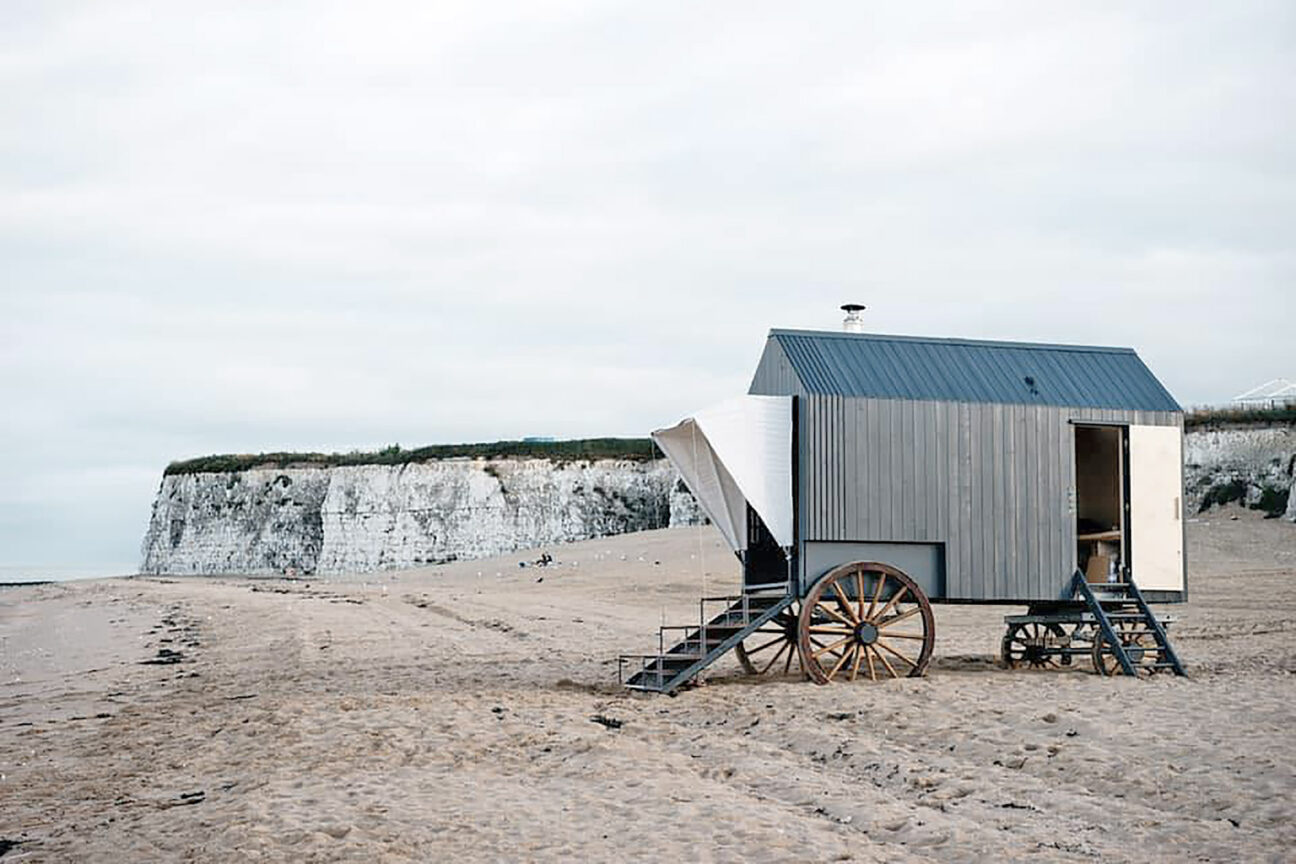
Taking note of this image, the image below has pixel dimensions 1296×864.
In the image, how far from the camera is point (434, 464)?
65.4 m

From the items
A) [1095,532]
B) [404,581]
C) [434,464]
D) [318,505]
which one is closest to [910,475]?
[1095,532]

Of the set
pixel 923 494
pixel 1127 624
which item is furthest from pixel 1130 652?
pixel 923 494

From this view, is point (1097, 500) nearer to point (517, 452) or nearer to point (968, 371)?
point (968, 371)

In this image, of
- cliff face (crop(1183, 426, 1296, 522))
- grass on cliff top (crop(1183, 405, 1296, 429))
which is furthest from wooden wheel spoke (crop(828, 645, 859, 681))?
grass on cliff top (crop(1183, 405, 1296, 429))

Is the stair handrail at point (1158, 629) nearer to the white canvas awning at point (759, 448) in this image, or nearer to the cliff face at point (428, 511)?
the white canvas awning at point (759, 448)

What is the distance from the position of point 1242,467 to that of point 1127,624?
2624 centimetres

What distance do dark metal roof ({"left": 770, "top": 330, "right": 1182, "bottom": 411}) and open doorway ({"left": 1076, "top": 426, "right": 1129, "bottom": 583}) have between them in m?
0.89

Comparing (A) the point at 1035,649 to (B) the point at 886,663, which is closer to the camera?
(B) the point at 886,663

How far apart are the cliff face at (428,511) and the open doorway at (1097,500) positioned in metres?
38.8

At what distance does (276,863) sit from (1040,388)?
12.3m

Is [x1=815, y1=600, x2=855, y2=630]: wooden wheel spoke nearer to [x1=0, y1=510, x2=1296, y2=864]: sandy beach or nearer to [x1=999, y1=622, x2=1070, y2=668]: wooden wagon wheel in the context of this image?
[x1=0, y1=510, x2=1296, y2=864]: sandy beach

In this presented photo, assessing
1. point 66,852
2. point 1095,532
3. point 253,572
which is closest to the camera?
point 66,852

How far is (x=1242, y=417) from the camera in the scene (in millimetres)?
42938

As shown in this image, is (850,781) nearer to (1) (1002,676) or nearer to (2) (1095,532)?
(1) (1002,676)
